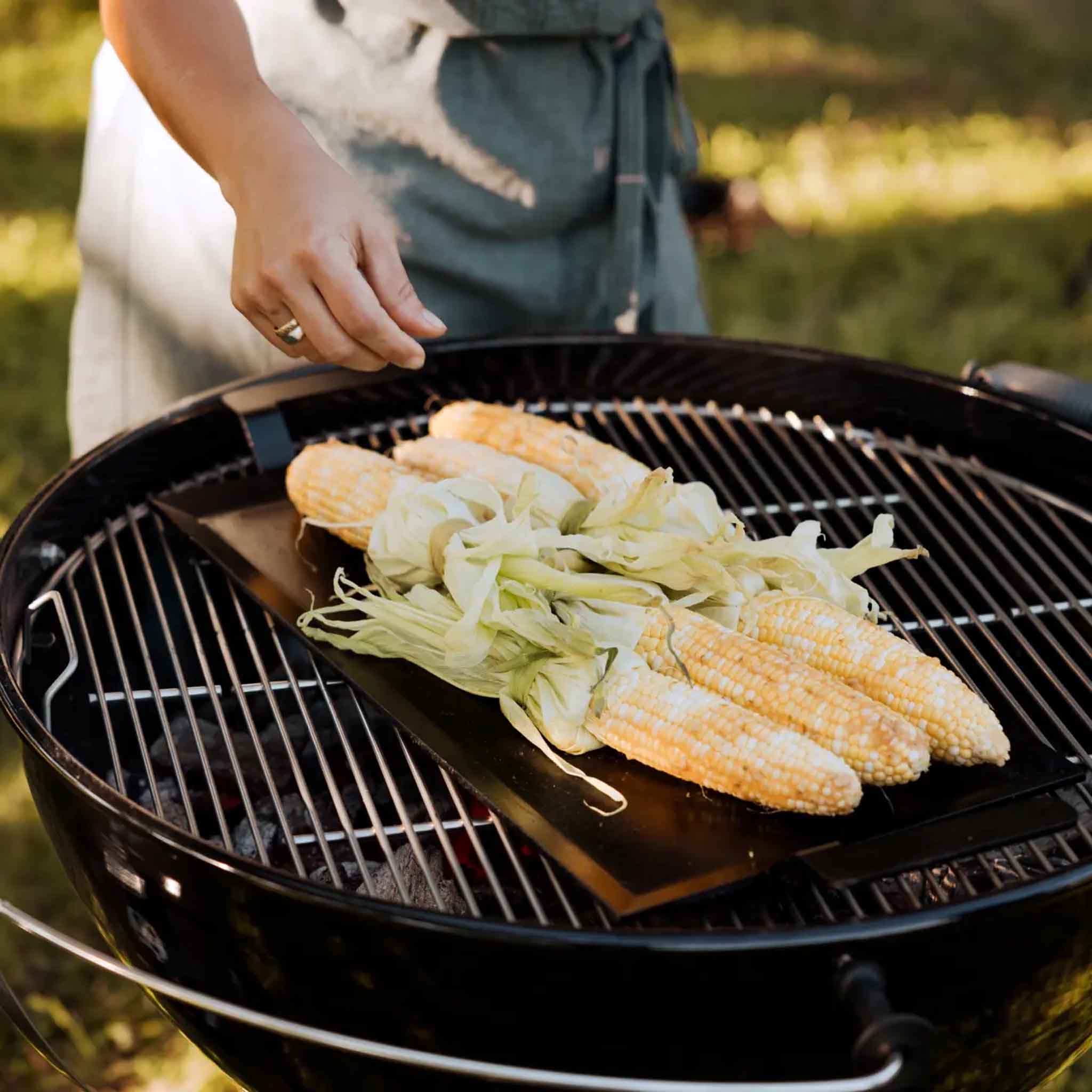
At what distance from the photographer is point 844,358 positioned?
228 cm

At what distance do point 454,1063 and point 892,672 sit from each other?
2.19ft

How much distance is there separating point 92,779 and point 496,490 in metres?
0.67

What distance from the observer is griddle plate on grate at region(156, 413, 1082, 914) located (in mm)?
1312

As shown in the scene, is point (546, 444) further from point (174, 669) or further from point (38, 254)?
point (38, 254)

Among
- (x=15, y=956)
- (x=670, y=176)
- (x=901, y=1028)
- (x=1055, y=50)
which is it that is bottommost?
(x=15, y=956)

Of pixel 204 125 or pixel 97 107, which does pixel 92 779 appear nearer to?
pixel 204 125

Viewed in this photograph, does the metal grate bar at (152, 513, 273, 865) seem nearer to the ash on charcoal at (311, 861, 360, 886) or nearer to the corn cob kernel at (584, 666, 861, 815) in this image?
the ash on charcoal at (311, 861, 360, 886)

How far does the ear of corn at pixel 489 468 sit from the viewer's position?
182 cm

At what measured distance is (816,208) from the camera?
Result: 18.5 ft

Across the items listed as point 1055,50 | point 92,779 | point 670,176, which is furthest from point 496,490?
point 1055,50

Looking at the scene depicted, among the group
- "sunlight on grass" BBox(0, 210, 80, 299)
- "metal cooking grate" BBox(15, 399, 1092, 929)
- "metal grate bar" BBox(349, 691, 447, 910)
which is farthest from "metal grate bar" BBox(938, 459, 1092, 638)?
"sunlight on grass" BBox(0, 210, 80, 299)

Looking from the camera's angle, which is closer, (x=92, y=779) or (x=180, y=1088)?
(x=92, y=779)

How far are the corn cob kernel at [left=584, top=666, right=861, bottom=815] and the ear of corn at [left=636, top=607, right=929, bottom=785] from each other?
3 centimetres

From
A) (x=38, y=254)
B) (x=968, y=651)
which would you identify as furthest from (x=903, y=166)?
(x=968, y=651)
